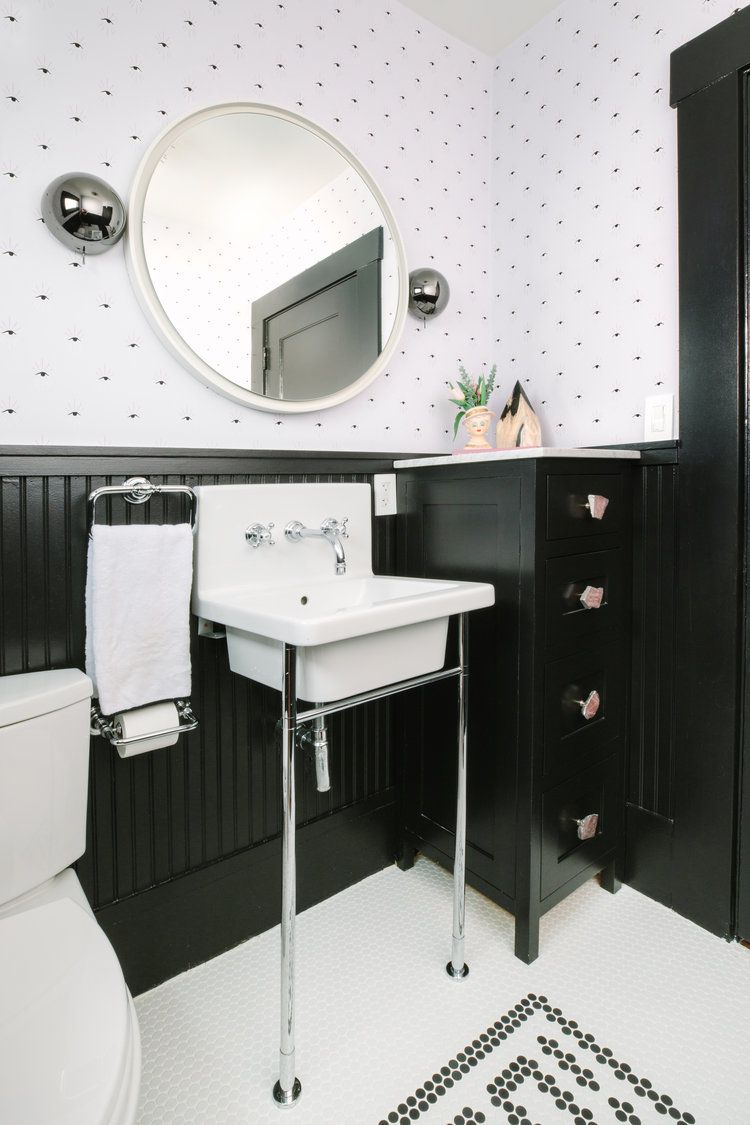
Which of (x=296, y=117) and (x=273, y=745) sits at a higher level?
(x=296, y=117)

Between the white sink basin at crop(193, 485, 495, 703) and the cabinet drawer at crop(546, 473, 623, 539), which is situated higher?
the cabinet drawer at crop(546, 473, 623, 539)

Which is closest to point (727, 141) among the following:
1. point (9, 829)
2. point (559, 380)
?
point (559, 380)

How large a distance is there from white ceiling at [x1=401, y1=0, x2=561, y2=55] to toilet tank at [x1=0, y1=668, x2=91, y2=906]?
199 centimetres

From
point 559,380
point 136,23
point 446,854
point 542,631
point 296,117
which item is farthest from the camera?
point 559,380

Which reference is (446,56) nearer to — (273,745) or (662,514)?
(662,514)

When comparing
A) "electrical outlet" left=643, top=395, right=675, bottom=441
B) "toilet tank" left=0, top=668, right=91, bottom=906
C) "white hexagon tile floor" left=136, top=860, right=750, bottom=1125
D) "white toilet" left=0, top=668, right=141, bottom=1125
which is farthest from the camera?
"electrical outlet" left=643, top=395, right=675, bottom=441

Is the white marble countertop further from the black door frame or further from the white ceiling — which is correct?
the white ceiling

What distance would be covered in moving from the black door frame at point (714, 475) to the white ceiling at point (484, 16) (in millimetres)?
556

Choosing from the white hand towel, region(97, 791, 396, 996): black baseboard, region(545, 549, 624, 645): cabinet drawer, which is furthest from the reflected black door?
region(97, 791, 396, 996): black baseboard

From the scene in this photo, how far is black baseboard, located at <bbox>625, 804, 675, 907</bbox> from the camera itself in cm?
157

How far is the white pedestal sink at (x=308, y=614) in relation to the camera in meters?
1.05

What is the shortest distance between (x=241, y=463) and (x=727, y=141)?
1.30 metres

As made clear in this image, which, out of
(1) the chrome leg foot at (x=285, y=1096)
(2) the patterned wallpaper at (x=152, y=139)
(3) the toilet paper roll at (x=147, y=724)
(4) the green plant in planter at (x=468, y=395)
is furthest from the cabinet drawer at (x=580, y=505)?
(1) the chrome leg foot at (x=285, y=1096)

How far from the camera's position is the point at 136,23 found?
1.25 meters
